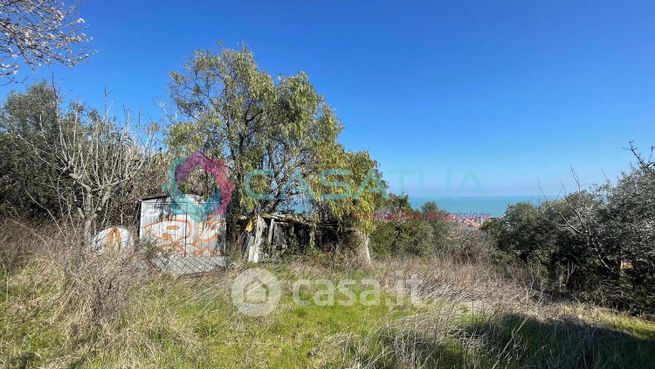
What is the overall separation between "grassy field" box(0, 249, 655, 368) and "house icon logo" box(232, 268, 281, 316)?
165 mm

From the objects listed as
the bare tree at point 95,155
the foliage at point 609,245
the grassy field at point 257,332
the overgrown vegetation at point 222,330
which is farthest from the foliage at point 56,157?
the foliage at point 609,245

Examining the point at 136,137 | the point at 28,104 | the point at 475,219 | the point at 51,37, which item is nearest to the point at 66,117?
the point at 28,104

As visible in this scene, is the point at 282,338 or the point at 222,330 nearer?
the point at 222,330

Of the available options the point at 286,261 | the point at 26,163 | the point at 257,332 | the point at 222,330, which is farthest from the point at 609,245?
the point at 26,163

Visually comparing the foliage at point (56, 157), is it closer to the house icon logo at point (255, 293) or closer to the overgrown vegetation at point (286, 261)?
the overgrown vegetation at point (286, 261)

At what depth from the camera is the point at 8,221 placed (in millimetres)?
7473

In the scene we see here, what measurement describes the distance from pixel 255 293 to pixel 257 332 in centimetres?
150

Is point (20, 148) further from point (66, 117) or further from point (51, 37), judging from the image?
point (51, 37)

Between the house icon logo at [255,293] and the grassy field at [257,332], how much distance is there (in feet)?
0.54

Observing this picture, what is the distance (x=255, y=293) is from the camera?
5.89 m

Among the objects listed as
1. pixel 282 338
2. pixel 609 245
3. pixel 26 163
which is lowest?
pixel 282 338

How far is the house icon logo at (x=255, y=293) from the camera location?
5164 millimetres

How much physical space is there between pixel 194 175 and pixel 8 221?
4.24 metres

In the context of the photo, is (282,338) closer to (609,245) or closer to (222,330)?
(222,330)
